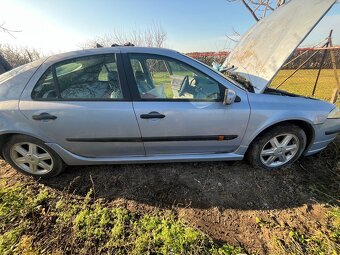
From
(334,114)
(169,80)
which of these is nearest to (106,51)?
(169,80)

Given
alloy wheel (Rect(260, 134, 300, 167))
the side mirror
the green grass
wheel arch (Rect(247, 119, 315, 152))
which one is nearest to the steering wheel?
the side mirror

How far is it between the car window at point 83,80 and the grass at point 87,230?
3.83 ft

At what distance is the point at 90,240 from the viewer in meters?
1.90

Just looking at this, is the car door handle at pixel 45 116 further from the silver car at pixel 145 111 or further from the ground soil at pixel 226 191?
the ground soil at pixel 226 191

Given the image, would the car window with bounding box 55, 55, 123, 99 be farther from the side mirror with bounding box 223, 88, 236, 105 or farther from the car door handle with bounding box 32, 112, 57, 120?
the side mirror with bounding box 223, 88, 236, 105

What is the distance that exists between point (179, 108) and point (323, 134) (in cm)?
186

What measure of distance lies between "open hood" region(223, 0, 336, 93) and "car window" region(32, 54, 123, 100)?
1.68 m

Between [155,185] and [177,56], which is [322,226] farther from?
[177,56]

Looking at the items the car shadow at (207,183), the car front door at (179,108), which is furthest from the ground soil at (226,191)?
the car front door at (179,108)

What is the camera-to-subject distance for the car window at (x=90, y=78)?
7.42ft

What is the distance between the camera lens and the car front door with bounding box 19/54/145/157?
2.21m

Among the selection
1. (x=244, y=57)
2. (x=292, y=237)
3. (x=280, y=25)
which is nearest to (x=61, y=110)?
(x=292, y=237)

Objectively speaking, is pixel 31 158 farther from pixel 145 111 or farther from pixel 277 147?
pixel 277 147

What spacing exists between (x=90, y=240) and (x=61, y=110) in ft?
4.33
